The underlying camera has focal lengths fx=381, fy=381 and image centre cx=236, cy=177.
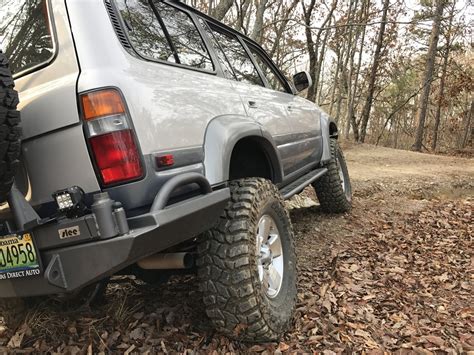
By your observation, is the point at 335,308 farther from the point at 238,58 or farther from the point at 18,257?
the point at 238,58

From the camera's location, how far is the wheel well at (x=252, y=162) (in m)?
2.59

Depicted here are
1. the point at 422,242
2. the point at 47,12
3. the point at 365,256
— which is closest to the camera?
the point at 47,12

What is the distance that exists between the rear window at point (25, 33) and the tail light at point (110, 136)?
338 mm

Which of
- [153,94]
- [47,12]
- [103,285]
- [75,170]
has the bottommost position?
[103,285]

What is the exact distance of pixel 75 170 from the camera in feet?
4.99

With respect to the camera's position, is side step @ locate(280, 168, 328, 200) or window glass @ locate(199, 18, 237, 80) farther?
side step @ locate(280, 168, 328, 200)

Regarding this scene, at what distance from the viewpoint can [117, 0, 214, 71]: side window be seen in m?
1.85

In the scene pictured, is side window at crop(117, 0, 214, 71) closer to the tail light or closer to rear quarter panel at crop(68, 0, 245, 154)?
rear quarter panel at crop(68, 0, 245, 154)

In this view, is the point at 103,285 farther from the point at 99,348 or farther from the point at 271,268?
the point at 271,268

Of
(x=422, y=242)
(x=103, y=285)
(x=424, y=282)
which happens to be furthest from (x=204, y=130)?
(x=422, y=242)

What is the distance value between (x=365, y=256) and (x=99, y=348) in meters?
2.40

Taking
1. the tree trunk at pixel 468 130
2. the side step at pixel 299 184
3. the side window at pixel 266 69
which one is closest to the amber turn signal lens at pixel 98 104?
the side step at pixel 299 184

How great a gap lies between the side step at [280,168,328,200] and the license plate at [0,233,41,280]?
182 centimetres

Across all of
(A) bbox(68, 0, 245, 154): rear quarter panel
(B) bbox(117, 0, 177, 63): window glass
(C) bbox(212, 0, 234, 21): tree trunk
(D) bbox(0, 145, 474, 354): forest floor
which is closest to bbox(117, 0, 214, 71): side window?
(B) bbox(117, 0, 177, 63): window glass
